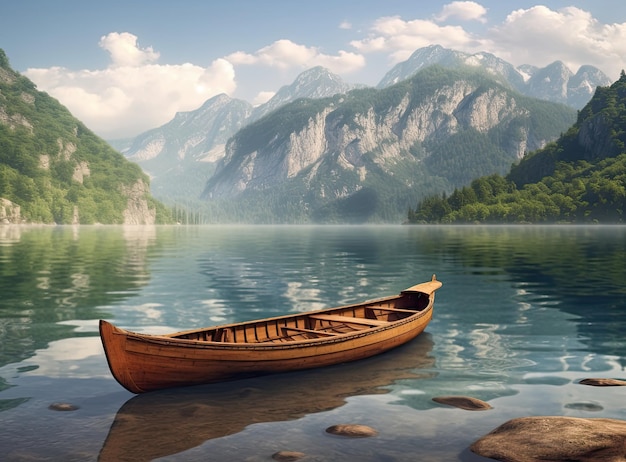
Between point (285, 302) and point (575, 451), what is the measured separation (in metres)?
28.9

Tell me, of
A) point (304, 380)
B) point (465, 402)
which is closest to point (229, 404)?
point (304, 380)

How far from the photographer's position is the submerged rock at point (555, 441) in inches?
516

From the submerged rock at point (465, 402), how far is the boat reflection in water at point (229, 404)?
2.29 metres

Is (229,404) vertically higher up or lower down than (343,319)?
lower down

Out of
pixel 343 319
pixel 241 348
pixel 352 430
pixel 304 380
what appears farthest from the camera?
pixel 343 319

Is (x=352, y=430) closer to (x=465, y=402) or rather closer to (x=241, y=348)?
(x=465, y=402)

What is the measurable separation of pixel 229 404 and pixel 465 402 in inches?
304

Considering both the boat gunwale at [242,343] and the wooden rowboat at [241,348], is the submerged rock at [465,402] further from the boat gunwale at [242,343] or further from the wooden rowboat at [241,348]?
the wooden rowboat at [241,348]

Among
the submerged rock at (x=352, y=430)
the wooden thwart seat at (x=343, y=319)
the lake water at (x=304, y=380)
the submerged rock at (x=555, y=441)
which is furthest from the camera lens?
the wooden thwart seat at (x=343, y=319)

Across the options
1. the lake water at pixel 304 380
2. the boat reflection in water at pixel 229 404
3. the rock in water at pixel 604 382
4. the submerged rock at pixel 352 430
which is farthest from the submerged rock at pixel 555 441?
the rock in water at pixel 604 382

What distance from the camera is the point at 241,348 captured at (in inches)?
790

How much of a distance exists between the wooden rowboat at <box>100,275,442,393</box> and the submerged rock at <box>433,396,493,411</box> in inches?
209

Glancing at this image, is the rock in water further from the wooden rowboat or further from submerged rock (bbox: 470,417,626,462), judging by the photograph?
the wooden rowboat

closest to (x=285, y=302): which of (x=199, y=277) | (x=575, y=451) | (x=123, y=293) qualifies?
(x=123, y=293)
